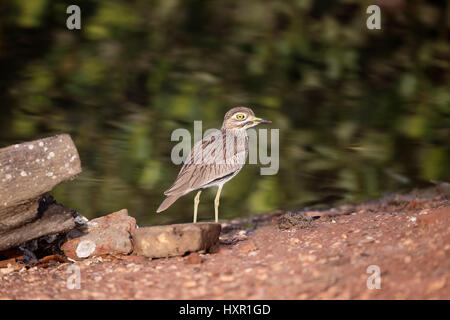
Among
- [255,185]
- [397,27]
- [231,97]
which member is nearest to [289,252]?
[255,185]

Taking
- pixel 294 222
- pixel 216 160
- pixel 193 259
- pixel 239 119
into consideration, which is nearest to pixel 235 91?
pixel 239 119

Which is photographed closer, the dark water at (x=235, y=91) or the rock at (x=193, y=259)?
the rock at (x=193, y=259)

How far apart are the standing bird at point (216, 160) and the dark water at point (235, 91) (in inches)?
52.1

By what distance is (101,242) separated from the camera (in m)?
4.36

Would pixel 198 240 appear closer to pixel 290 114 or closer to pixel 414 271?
pixel 414 271

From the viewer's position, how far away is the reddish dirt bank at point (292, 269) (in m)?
Result: 3.19

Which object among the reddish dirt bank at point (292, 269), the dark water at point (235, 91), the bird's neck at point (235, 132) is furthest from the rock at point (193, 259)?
the dark water at point (235, 91)

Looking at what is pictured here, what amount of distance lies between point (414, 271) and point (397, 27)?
33.7 ft

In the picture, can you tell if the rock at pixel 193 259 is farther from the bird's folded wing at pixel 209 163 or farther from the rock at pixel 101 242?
the bird's folded wing at pixel 209 163

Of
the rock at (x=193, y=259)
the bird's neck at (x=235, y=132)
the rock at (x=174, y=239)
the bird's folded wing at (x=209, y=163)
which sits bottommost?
the rock at (x=193, y=259)

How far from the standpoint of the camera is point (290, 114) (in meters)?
10.0

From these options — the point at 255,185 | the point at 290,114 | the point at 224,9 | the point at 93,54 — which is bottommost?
the point at 255,185

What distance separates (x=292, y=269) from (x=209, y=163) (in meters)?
1.62

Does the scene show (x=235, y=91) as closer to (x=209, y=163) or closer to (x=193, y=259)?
(x=209, y=163)
